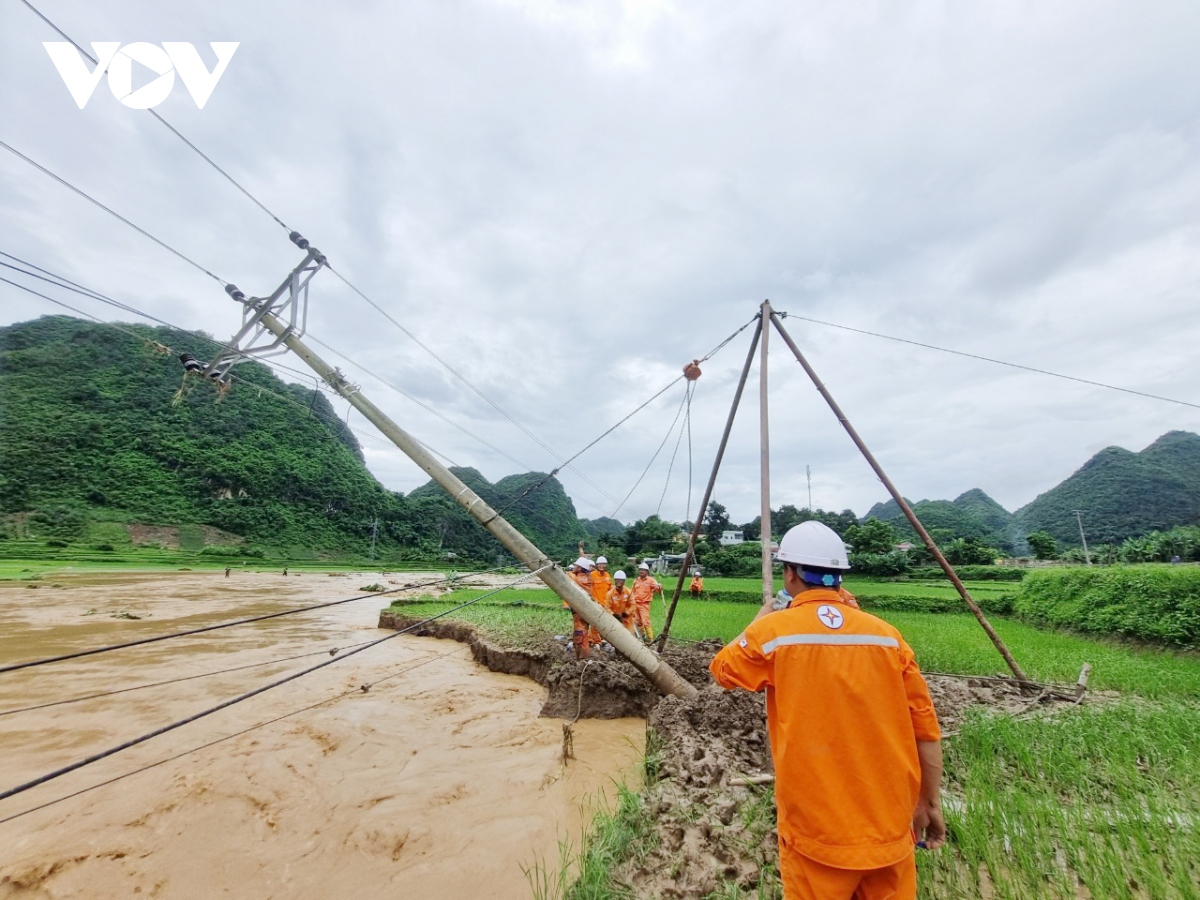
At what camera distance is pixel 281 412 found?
61.8 metres

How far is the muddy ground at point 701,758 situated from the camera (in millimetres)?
3018

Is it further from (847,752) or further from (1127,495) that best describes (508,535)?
(1127,495)

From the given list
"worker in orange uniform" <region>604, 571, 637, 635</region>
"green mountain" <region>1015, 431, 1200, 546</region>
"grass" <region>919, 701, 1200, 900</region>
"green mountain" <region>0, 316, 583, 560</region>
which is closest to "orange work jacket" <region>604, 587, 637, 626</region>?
"worker in orange uniform" <region>604, 571, 637, 635</region>

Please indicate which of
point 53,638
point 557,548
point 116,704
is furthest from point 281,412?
point 116,704

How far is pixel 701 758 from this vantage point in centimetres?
446

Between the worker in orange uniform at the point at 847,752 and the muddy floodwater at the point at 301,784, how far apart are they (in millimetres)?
2598

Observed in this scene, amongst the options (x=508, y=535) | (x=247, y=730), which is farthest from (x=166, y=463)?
(x=508, y=535)

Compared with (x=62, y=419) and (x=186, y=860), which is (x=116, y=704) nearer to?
(x=186, y=860)

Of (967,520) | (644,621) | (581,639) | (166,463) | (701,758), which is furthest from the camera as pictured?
(967,520)

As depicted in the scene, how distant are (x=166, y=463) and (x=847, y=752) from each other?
63.9 meters

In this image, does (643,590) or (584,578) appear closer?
(584,578)

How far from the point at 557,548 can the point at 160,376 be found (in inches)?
2028

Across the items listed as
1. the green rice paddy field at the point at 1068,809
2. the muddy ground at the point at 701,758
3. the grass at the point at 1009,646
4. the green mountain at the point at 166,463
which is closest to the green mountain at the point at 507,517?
the green mountain at the point at 166,463

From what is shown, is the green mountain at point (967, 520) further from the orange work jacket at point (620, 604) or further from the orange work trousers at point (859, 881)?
the orange work trousers at point (859, 881)
